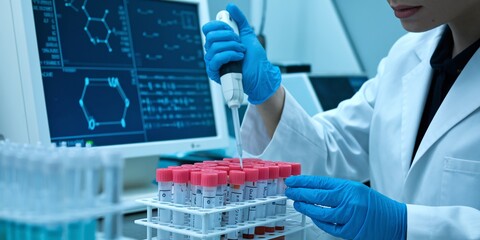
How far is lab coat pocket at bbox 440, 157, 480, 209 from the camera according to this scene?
4.22ft

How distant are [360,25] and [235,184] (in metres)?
2.17

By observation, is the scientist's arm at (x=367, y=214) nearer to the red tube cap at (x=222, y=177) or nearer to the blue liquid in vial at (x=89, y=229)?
the red tube cap at (x=222, y=177)

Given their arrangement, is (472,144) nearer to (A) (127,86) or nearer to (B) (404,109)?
(B) (404,109)

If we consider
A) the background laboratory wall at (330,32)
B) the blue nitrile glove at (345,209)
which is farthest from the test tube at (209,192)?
the background laboratory wall at (330,32)

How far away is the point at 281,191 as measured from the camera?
107 cm

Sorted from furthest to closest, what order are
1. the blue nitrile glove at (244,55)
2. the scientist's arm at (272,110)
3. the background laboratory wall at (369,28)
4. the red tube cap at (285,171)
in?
1. the background laboratory wall at (369,28)
2. the scientist's arm at (272,110)
3. the blue nitrile glove at (244,55)
4. the red tube cap at (285,171)

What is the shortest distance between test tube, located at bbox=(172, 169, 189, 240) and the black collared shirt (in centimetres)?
80

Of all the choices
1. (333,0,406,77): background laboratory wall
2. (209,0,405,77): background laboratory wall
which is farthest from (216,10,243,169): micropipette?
(333,0,406,77): background laboratory wall

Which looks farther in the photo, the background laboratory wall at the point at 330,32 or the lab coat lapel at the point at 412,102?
the background laboratory wall at the point at 330,32

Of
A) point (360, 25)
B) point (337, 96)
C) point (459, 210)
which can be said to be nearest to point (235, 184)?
point (459, 210)

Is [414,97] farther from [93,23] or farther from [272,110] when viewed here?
[93,23]

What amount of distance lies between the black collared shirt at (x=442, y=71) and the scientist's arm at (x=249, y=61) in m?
0.43

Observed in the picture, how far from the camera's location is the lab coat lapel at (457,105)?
4.43ft

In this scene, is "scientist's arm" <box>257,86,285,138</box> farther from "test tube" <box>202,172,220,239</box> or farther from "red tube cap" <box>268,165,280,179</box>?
"test tube" <box>202,172,220,239</box>
